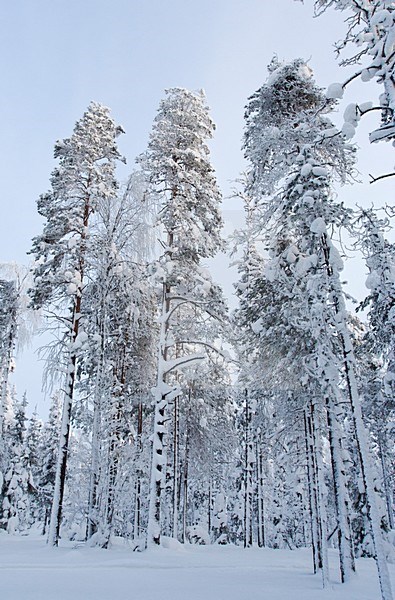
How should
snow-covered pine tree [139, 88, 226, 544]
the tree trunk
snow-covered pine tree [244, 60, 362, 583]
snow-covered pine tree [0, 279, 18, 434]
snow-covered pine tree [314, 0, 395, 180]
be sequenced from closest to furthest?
1. snow-covered pine tree [314, 0, 395, 180]
2. the tree trunk
3. snow-covered pine tree [244, 60, 362, 583]
4. snow-covered pine tree [139, 88, 226, 544]
5. snow-covered pine tree [0, 279, 18, 434]

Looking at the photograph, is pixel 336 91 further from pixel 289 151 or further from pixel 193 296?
pixel 193 296

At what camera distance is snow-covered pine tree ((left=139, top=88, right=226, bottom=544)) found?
1328 centimetres

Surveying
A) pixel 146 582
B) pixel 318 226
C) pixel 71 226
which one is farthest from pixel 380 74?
pixel 71 226

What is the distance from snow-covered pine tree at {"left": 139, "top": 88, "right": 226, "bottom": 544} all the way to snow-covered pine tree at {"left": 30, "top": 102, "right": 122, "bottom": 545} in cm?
218

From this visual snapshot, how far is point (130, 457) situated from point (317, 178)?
10.8 m

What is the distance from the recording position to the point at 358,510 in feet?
68.0

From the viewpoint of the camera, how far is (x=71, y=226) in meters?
14.5

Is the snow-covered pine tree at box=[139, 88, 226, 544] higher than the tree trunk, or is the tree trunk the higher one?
the snow-covered pine tree at box=[139, 88, 226, 544]

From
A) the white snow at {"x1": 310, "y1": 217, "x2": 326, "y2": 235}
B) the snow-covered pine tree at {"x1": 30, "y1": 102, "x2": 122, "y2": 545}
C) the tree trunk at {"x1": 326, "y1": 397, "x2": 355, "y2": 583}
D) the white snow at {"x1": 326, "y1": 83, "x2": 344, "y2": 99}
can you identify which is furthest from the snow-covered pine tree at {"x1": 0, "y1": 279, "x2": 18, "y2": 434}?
the white snow at {"x1": 326, "y1": 83, "x2": 344, "y2": 99}

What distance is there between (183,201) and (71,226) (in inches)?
154

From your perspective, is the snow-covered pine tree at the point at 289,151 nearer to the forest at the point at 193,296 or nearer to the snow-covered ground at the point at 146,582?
the forest at the point at 193,296

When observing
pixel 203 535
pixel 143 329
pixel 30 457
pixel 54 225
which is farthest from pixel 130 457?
pixel 30 457

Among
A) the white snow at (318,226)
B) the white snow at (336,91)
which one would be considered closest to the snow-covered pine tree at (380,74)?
the white snow at (336,91)

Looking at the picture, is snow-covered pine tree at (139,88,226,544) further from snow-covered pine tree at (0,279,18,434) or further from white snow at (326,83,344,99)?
snow-covered pine tree at (0,279,18,434)
